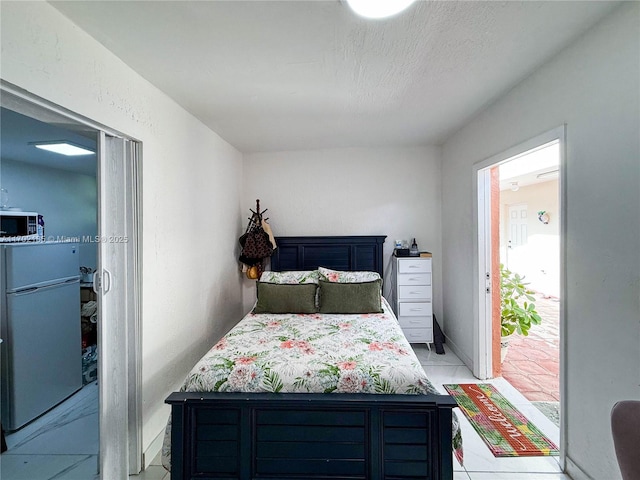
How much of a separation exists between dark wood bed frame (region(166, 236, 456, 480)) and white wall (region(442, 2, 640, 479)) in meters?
0.78

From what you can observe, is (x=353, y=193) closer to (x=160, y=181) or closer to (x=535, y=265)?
(x=160, y=181)

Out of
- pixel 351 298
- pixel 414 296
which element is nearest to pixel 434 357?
pixel 414 296

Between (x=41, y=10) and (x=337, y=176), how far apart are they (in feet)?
9.70

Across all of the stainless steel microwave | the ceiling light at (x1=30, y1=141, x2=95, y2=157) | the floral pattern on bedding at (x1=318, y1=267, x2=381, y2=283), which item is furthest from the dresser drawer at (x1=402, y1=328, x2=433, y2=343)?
the stainless steel microwave

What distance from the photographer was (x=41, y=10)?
4.13 feet

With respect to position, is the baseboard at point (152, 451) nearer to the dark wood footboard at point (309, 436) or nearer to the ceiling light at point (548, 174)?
the dark wood footboard at point (309, 436)

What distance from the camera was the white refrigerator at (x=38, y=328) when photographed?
80.1 inches

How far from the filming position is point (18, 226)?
200 centimetres

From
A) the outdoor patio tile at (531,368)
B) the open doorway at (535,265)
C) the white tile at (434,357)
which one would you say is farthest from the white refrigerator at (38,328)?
the outdoor patio tile at (531,368)

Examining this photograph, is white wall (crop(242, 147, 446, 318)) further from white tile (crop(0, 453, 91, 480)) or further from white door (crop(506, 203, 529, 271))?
white door (crop(506, 203, 529, 271))

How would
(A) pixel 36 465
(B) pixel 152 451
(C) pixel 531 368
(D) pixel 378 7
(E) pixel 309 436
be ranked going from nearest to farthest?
(D) pixel 378 7 < (E) pixel 309 436 < (A) pixel 36 465 < (B) pixel 152 451 < (C) pixel 531 368

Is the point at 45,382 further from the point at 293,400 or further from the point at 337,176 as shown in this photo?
the point at 337,176

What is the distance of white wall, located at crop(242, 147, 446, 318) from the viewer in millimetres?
3760

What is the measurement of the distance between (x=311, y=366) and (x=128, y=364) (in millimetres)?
1160
